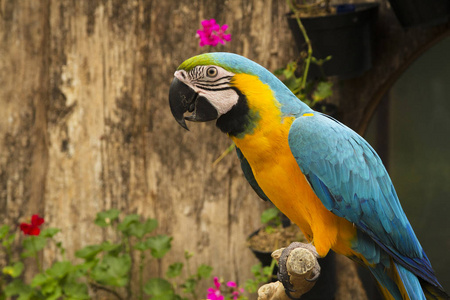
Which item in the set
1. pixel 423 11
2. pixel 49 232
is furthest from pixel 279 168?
pixel 49 232

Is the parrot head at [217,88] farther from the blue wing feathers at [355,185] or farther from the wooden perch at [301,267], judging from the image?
the wooden perch at [301,267]

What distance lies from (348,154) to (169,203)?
1174mm

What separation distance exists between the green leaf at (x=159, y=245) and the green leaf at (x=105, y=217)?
0.17 meters

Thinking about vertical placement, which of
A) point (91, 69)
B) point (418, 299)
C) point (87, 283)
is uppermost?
point (91, 69)

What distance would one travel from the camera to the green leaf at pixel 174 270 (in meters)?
2.22

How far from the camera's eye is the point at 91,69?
2291 millimetres

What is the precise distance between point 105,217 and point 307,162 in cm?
121

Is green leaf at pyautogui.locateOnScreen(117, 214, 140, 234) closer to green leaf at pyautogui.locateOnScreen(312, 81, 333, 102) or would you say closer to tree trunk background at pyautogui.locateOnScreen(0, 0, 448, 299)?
tree trunk background at pyautogui.locateOnScreen(0, 0, 448, 299)

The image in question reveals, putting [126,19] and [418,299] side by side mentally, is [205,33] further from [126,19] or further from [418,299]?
[418,299]

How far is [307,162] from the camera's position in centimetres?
127

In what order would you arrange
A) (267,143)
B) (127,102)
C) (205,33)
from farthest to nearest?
(127,102)
(205,33)
(267,143)

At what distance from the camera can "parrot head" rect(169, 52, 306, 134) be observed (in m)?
1.24

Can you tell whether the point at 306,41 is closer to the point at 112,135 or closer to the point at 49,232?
the point at 112,135

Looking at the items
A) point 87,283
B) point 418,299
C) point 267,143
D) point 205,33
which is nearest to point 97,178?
point 87,283
